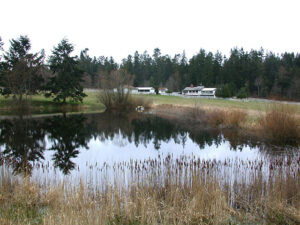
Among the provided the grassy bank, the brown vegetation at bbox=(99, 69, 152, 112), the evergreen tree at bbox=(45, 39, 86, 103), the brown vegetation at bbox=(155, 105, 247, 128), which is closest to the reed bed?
the brown vegetation at bbox=(155, 105, 247, 128)

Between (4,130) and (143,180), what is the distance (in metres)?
18.3

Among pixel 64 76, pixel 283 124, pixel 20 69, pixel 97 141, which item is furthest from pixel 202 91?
pixel 283 124

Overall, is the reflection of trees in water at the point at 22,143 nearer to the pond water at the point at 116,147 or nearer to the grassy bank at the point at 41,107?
the pond water at the point at 116,147

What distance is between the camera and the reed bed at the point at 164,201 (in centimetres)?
574

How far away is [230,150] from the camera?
14969 mm

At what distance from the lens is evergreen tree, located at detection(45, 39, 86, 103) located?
4050 cm

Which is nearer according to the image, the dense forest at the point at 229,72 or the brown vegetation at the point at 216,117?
the brown vegetation at the point at 216,117

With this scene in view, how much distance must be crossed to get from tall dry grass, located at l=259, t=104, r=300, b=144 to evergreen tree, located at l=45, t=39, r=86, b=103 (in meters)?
32.0

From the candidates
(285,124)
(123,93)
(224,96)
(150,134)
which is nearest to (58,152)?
(150,134)

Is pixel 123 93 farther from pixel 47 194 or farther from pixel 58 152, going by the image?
pixel 47 194

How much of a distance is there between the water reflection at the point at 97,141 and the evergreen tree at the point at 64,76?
55.0 feet

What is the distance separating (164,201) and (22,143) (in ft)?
43.9

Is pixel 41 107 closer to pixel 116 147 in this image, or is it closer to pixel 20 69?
pixel 20 69

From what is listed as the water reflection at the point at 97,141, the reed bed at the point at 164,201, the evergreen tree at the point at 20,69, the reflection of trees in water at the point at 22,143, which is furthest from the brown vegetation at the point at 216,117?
the evergreen tree at the point at 20,69
